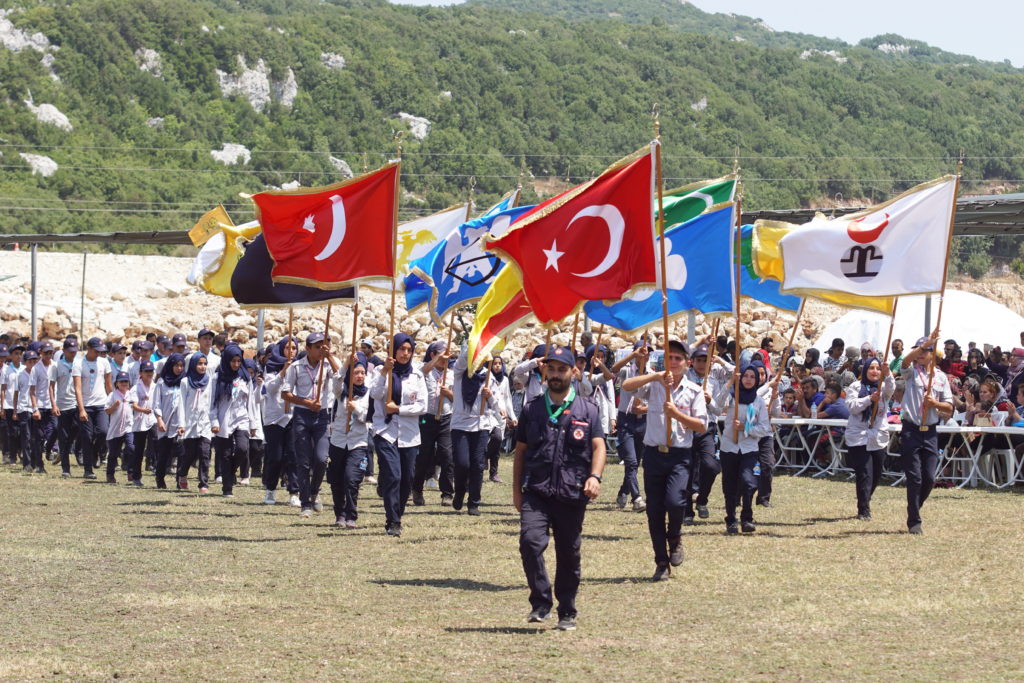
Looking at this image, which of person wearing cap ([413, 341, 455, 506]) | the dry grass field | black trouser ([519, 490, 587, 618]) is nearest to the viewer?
the dry grass field

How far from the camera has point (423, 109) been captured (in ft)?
320

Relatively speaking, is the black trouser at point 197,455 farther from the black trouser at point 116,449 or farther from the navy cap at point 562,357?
the navy cap at point 562,357

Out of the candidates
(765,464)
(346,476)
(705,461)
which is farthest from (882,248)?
(346,476)

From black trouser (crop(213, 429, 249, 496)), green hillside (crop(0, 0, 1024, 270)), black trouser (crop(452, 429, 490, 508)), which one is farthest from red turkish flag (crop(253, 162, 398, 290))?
green hillside (crop(0, 0, 1024, 270))

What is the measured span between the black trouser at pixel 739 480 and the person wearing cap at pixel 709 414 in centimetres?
11

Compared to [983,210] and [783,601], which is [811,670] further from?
[983,210]

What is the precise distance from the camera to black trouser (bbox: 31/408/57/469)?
72.5 ft

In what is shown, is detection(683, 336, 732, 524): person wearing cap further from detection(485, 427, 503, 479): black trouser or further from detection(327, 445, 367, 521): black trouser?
detection(327, 445, 367, 521): black trouser

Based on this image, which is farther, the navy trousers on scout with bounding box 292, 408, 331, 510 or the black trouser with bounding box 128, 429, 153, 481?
the black trouser with bounding box 128, 429, 153, 481

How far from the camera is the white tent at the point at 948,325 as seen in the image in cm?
3241

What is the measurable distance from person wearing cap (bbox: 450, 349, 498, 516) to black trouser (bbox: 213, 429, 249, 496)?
3.30 metres

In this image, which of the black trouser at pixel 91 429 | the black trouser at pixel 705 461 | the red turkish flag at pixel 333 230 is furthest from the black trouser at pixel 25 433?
the black trouser at pixel 705 461

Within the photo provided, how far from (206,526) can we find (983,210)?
1365cm

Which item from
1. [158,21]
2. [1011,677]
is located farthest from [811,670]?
[158,21]
